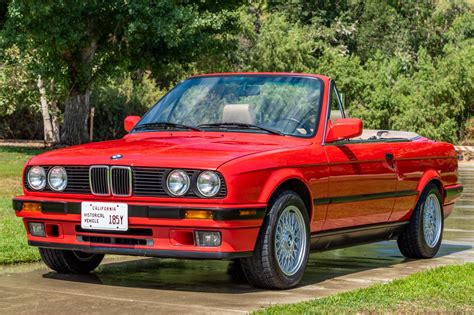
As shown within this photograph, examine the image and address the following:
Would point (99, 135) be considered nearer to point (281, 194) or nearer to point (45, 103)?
point (45, 103)

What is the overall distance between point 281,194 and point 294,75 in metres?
1.77

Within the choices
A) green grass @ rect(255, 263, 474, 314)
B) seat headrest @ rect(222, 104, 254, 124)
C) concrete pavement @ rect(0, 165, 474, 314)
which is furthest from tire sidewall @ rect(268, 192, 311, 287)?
seat headrest @ rect(222, 104, 254, 124)

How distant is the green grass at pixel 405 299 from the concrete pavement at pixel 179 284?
42 cm

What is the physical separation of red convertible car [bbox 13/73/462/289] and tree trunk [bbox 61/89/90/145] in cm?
2673

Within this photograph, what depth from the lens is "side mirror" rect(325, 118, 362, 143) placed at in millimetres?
9188

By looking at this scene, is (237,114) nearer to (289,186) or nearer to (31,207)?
(289,186)

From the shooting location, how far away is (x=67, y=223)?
332 inches

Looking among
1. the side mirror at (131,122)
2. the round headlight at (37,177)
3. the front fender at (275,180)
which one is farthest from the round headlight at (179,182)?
the side mirror at (131,122)

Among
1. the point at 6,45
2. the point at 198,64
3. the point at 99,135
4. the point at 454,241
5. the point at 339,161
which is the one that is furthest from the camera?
the point at 198,64

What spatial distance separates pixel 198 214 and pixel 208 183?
0.80 feet

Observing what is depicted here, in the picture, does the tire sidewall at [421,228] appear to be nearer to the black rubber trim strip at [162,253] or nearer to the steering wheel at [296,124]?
the steering wheel at [296,124]

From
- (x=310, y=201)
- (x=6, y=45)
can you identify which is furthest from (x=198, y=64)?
(x=310, y=201)

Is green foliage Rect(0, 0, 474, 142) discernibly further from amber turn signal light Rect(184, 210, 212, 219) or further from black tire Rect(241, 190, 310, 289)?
amber turn signal light Rect(184, 210, 212, 219)

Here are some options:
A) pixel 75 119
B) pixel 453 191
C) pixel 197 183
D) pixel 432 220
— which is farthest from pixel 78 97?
pixel 197 183
